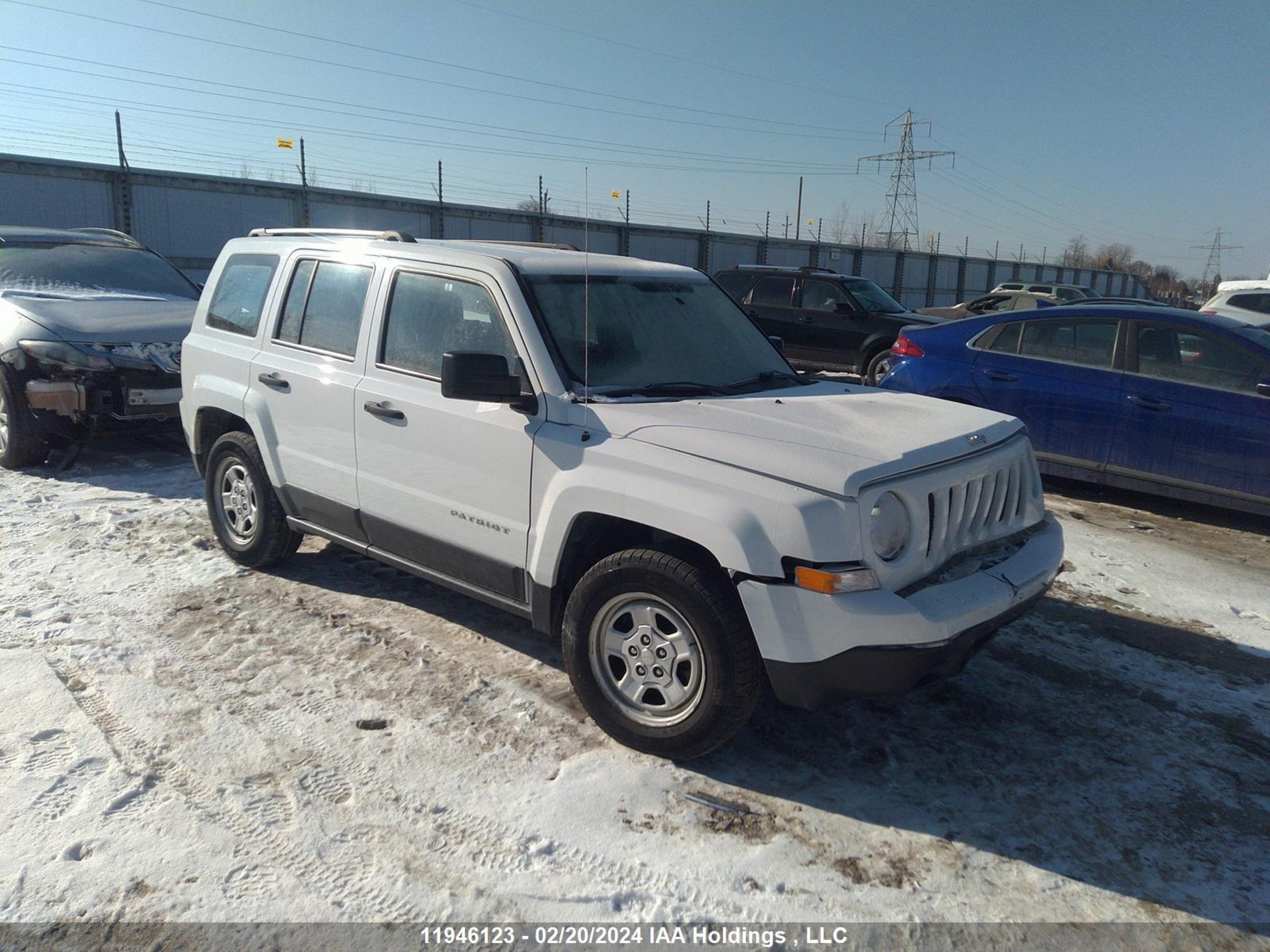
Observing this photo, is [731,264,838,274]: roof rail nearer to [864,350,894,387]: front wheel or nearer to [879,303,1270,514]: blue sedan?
[864,350,894,387]: front wheel

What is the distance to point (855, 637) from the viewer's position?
9.96 ft

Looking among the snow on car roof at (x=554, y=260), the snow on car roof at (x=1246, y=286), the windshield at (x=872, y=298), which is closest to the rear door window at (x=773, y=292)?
the windshield at (x=872, y=298)

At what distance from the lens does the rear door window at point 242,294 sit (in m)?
5.17

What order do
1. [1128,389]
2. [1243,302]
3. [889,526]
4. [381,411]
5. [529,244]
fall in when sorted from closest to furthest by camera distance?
[889,526]
[381,411]
[529,244]
[1128,389]
[1243,302]

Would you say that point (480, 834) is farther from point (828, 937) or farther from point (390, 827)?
point (828, 937)

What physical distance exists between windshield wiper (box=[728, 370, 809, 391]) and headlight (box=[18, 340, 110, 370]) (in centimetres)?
554

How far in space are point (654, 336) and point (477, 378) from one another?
1.05 m

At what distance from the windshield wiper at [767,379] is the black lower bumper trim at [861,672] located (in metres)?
1.53

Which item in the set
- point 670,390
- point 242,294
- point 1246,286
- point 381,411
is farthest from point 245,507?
point 1246,286

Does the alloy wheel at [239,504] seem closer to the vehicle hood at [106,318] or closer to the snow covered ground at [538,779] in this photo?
the snow covered ground at [538,779]

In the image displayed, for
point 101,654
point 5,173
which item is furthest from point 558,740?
point 5,173

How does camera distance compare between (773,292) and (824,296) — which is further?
(773,292)

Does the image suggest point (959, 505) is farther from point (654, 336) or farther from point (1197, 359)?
point (1197, 359)

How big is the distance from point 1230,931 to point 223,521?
5238 mm
